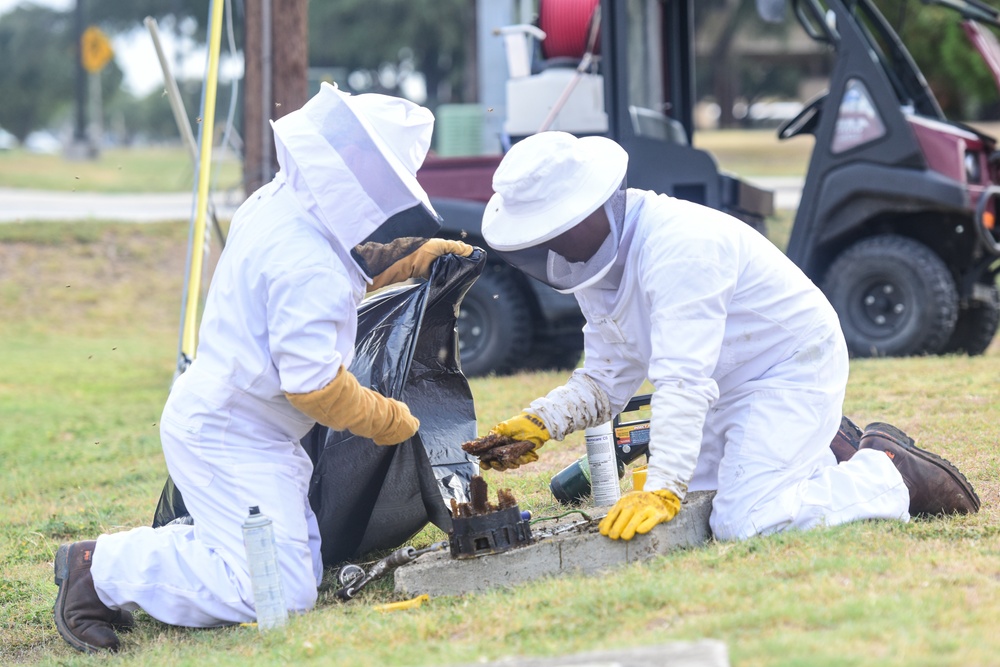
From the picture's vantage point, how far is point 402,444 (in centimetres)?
413

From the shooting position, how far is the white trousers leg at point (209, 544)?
3707 mm

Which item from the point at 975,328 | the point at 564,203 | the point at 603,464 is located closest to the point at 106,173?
the point at 975,328

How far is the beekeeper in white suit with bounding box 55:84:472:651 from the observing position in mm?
3541

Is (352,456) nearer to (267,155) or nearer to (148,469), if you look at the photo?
(148,469)

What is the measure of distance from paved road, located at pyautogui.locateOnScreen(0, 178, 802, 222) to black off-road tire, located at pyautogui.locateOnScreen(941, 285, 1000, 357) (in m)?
7.58

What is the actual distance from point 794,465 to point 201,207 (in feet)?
12.3

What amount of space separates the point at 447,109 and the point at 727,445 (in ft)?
26.6

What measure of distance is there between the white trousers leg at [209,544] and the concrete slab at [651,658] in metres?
1.19

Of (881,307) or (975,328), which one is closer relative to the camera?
(881,307)

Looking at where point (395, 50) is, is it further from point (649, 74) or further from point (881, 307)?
point (881, 307)

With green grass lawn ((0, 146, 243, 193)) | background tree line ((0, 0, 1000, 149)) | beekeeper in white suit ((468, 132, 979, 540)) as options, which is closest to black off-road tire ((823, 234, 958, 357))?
beekeeper in white suit ((468, 132, 979, 540))

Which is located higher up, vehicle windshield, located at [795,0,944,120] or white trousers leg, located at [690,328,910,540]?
vehicle windshield, located at [795,0,944,120]

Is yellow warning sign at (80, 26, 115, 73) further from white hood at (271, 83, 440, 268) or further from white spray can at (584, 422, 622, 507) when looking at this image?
white hood at (271, 83, 440, 268)

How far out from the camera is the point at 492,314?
826 centimetres
